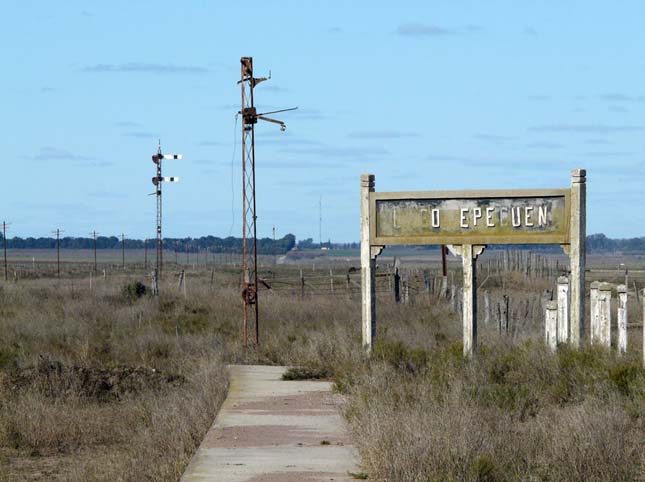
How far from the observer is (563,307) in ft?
64.2

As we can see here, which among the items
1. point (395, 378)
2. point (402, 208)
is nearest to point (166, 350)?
point (402, 208)

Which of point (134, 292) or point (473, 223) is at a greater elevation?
point (473, 223)

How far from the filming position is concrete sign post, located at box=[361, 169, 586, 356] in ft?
59.3

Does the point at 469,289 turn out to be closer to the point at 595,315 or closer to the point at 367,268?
the point at 367,268

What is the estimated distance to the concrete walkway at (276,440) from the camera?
423 inches

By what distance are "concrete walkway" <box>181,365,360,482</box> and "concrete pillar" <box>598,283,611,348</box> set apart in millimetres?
4308

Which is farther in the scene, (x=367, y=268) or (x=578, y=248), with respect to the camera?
(x=367, y=268)

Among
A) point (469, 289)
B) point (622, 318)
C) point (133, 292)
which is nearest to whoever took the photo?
point (622, 318)

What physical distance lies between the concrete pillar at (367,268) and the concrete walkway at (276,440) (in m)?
1.85

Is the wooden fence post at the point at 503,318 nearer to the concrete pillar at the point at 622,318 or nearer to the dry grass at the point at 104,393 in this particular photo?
the dry grass at the point at 104,393

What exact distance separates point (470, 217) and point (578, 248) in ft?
5.57

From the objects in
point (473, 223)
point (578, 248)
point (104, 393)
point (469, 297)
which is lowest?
point (104, 393)

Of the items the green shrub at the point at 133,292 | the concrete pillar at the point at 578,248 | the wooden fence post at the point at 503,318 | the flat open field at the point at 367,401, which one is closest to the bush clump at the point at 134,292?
the green shrub at the point at 133,292

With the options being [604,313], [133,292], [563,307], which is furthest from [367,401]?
[133,292]
